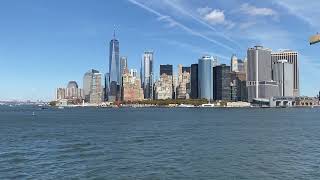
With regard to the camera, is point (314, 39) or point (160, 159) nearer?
point (160, 159)

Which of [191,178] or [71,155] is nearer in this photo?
[191,178]

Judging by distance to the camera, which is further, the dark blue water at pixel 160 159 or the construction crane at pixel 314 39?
the construction crane at pixel 314 39

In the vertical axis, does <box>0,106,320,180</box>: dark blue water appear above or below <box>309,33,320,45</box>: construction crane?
below

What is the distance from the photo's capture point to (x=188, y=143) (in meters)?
58.2

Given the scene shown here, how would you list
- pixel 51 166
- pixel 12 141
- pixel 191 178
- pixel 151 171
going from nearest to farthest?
pixel 191 178 → pixel 151 171 → pixel 51 166 → pixel 12 141

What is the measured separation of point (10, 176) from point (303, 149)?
30.7 metres

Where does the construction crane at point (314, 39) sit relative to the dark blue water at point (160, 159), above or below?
above

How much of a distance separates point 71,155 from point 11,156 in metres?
5.68

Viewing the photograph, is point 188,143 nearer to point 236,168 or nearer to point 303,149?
point 303,149

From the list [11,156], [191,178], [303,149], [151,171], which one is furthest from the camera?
[303,149]

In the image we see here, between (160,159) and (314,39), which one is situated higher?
(314,39)

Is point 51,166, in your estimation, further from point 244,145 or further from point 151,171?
point 244,145

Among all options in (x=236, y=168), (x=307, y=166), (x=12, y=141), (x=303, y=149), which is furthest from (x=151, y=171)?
(x=12, y=141)

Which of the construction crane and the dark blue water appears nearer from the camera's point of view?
the dark blue water
